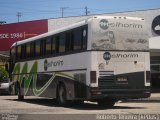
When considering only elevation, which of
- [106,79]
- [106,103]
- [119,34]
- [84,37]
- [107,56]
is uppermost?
[119,34]

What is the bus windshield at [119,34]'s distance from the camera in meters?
18.8

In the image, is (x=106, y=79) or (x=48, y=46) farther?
(x=48, y=46)

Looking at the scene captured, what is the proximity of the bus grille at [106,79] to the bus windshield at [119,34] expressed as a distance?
3.27ft

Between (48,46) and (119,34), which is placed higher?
(119,34)

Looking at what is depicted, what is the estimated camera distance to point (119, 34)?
19.1 metres

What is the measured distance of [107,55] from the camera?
19.0 meters

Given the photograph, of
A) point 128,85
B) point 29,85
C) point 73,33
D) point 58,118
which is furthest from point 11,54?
point 58,118

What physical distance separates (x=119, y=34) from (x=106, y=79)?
1.89m

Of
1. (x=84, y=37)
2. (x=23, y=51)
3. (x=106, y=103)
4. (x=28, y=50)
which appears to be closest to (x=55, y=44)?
(x=84, y=37)

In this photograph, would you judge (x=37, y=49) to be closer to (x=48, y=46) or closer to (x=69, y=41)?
(x=48, y=46)

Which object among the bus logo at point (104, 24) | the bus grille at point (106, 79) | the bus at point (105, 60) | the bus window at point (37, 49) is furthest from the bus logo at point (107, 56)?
the bus window at point (37, 49)

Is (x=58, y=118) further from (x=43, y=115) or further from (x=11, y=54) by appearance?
(x=11, y=54)

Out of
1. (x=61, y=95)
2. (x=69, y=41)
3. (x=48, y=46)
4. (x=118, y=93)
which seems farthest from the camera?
(x=48, y=46)

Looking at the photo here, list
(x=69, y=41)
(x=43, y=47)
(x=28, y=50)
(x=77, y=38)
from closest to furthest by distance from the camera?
(x=77, y=38) < (x=69, y=41) < (x=43, y=47) < (x=28, y=50)
